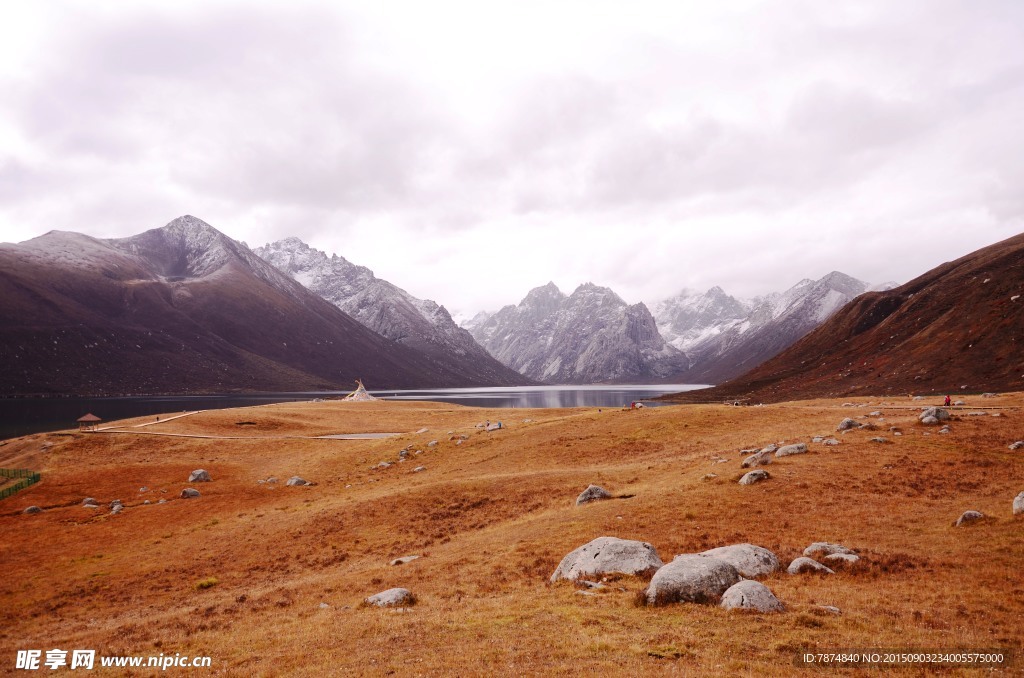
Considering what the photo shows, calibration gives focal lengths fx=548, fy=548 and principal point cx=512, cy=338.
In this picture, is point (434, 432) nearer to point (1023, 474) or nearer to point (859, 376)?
point (1023, 474)

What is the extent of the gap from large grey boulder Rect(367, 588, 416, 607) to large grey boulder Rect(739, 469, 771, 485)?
74.4ft

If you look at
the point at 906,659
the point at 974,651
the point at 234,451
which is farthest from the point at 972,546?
the point at 234,451

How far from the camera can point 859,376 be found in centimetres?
16988

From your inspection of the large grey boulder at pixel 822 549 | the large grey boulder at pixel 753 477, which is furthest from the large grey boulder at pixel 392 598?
the large grey boulder at pixel 753 477

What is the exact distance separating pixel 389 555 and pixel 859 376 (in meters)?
179

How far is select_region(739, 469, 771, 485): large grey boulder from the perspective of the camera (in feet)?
115

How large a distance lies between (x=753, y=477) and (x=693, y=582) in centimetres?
1856

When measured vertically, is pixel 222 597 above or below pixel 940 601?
below

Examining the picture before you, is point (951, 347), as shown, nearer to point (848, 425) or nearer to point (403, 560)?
point (848, 425)

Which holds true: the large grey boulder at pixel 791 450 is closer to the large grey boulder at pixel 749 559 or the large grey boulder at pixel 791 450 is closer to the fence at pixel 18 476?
the large grey boulder at pixel 749 559

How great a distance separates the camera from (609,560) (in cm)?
2309

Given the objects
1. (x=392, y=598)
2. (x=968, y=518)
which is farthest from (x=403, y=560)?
(x=968, y=518)
